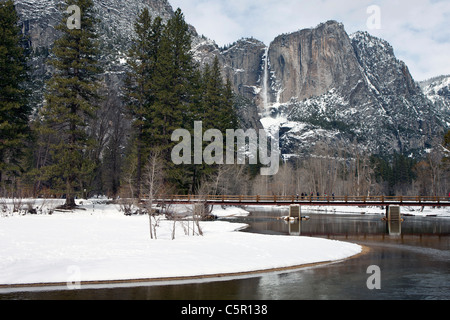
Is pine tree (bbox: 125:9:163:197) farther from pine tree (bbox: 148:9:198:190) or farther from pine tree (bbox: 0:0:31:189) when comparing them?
pine tree (bbox: 0:0:31:189)

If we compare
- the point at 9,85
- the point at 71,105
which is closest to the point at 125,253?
the point at 71,105

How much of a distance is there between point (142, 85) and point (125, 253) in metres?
29.6

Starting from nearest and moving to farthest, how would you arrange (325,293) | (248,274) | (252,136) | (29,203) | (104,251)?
1. (325,293)
2. (248,274)
3. (104,251)
4. (29,203)
5. (252,136)

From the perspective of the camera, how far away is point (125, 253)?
1811cm

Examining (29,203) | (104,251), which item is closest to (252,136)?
(29,203)

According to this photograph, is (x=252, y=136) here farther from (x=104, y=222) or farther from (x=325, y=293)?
(x=325, y=293)

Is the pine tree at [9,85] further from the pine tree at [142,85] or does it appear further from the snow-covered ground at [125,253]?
the pine tree at [142,85]

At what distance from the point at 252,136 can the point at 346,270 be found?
18348 cm

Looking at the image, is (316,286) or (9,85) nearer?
(316,286)

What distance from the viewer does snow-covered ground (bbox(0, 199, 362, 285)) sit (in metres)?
14.8

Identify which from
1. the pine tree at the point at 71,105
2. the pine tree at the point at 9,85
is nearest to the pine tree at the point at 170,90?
the pine tree at the point at 71,105

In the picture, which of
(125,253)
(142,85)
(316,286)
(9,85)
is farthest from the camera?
(142,85)

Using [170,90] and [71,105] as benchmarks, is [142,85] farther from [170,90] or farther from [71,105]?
[71,105]

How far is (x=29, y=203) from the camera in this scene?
32438 millimetres
